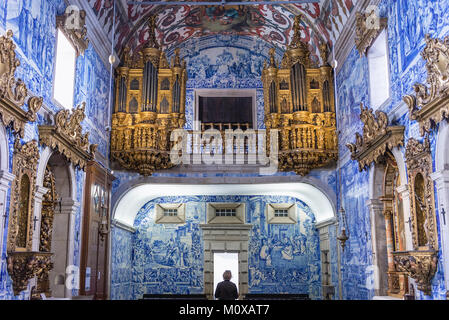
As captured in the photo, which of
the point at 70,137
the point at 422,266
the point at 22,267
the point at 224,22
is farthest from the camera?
the point at 224,22

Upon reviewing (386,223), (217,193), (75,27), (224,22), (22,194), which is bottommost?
(386,223)

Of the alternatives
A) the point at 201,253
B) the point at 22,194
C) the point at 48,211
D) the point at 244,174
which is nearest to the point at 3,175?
the point at 22,194

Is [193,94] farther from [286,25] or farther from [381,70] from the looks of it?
[381,70]

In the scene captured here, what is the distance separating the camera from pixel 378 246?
1050 centimetres

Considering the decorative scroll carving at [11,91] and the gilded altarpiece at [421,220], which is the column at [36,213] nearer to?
the decorative scroll carving at [11,91]

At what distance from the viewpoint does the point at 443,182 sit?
7148 mm

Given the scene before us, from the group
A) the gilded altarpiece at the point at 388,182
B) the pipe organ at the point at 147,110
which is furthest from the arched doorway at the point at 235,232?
the gilded altarpiece at the point at 388,182

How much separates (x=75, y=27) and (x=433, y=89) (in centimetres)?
730

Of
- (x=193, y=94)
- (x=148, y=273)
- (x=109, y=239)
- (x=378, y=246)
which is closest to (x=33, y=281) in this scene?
(x=109, y=239)

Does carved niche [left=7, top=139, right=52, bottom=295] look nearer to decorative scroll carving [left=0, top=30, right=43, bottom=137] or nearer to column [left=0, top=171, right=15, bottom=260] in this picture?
column [left=0, top=171, right=15, bottom=260]

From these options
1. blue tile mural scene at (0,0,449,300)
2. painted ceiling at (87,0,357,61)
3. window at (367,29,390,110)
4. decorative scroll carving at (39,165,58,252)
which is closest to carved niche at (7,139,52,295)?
blue tile mural scene at (0,0,449,300)

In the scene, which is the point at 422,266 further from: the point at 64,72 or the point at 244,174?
the point at 64,72

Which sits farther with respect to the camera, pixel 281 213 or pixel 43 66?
pixel 281 213

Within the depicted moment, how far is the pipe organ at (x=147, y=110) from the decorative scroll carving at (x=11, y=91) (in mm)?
5650
